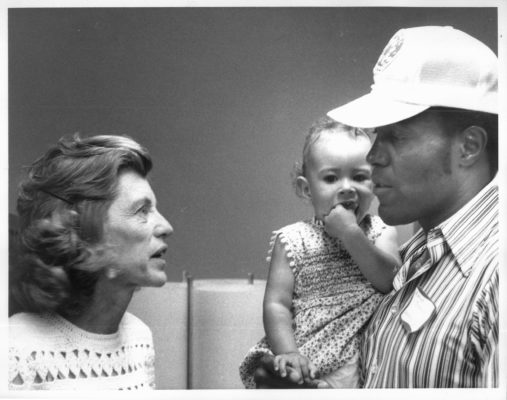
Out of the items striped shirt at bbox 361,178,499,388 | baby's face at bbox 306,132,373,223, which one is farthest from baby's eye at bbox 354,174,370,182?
striped shirt at bbox 361,178,499,388

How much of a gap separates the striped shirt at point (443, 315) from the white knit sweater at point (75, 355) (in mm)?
647

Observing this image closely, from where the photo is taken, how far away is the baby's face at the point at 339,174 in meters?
1.90

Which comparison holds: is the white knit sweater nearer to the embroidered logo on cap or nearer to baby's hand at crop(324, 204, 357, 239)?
baby's hand at crop(324, 204, 357, 239)

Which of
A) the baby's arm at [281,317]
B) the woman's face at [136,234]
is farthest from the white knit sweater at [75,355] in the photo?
the baby's arm at [281,317]

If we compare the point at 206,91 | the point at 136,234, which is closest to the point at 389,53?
the point at 206,91

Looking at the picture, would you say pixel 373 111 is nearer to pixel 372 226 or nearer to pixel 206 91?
pixel 372 226

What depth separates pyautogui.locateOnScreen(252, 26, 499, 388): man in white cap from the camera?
6.12ft

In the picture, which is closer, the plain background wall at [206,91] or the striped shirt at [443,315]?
the striped shirt at [443,315]

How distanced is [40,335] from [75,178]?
1.49ft

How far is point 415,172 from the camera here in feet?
6.28

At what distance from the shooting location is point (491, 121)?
6.41ft

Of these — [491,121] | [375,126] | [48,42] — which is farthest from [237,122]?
[491,121]

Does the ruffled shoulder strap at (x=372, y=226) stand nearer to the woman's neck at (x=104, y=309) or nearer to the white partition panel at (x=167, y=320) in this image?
the white partition panel at (x=167, y=320)

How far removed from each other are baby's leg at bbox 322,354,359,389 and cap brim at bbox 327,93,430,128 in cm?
66
